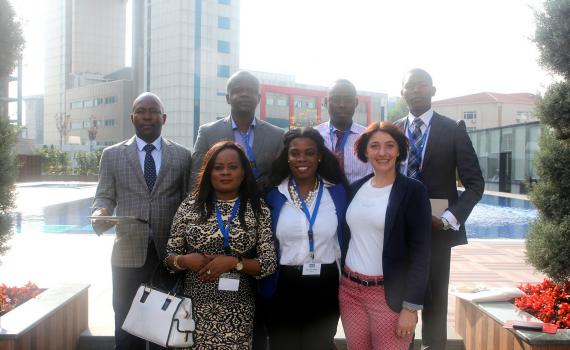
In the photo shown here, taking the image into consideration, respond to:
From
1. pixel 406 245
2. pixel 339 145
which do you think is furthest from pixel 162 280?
pixel 339 145

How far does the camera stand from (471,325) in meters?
4.15

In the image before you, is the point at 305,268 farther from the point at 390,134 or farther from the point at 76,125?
the point at 76,125

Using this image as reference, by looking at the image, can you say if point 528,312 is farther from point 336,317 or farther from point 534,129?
point 534,129

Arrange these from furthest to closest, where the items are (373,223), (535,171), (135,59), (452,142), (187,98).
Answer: (135,59) < (187,98) < (535,171) < (452,142) < (373,223)

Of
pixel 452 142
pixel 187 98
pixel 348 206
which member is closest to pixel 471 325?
pixel 452 142

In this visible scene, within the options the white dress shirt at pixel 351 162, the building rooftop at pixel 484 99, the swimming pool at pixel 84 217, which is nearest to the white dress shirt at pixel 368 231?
the white dress shirt at pixel 351 162

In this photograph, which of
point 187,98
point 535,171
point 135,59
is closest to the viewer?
point 535,171

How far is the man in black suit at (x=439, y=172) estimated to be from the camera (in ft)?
11.1

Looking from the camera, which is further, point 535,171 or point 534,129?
point 534,129

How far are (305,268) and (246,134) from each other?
1249 mm

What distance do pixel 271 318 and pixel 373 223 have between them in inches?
33.0

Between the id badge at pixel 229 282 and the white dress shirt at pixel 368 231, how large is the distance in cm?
65

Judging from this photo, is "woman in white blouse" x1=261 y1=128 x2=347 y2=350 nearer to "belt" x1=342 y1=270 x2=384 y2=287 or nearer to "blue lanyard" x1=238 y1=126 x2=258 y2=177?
"belt" x1=342 y1=270 x2=384 y2=287

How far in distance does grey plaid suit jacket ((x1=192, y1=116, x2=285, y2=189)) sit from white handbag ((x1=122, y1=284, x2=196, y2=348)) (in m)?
1.09
